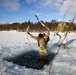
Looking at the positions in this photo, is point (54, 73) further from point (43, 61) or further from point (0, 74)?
point (43, 61)

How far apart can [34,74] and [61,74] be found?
810 mm

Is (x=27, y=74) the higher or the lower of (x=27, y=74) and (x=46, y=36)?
the lower

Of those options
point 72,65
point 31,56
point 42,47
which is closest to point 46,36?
point 42,47

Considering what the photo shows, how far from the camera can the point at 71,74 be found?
524 cm

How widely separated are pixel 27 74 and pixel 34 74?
0.21m

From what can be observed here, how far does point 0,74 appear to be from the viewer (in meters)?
4.52

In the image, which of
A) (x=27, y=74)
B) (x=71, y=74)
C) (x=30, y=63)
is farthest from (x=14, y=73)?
(x=30, y=63)

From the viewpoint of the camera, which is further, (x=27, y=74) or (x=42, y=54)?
(x=42, y=54)

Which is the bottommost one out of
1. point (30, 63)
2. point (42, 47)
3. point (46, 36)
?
point (30, 63)

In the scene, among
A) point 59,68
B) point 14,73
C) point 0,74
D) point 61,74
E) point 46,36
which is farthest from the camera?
point 46,36

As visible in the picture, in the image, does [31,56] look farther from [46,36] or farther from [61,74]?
[61,74]

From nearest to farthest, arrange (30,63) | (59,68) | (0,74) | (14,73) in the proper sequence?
(0,74)
(14,73)
(59,68)
(30,63)

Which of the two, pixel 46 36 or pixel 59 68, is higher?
pixel 46 36

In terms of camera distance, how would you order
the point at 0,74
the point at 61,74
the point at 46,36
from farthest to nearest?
the point at 46,36 → the point at 61,74 → the point at 0,74
